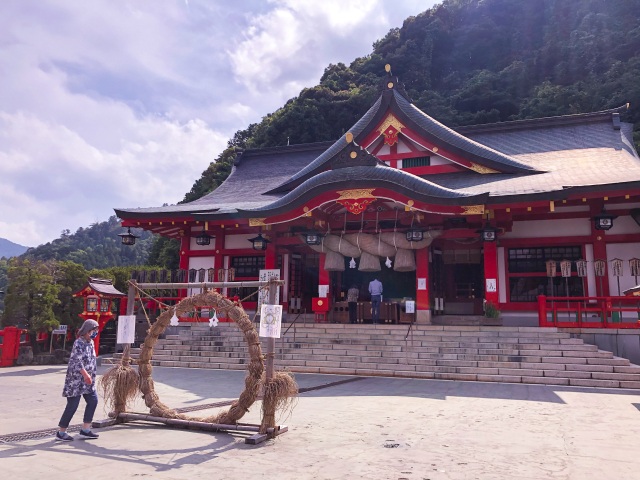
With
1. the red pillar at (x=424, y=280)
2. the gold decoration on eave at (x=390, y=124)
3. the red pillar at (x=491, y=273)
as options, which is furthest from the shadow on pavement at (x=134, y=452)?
the gold decoration on eave at (x=390, y=124)

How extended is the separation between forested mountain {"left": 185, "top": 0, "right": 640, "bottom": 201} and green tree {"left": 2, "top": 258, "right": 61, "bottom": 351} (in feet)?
85.4

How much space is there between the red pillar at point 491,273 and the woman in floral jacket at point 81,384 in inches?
462

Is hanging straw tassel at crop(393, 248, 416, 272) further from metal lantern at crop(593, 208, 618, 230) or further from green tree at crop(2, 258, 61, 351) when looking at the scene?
green tree at crop(2, 258, 61, 351)

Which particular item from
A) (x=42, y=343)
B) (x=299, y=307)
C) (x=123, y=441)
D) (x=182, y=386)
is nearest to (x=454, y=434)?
(x=123, y=441)

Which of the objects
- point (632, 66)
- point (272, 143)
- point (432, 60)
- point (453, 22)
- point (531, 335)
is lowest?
point (531, 335)

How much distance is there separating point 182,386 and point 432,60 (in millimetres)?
56086

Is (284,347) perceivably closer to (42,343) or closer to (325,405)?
(325,405)

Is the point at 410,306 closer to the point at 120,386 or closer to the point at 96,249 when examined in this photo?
the point at 120,386

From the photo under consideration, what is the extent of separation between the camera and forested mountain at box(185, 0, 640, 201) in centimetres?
4356

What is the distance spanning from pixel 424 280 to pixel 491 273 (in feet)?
6.67

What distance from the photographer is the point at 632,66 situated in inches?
1635

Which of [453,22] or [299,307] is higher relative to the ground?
[453,22]

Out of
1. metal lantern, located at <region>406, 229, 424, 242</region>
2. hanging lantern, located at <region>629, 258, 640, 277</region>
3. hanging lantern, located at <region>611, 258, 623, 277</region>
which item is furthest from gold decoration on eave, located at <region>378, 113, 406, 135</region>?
hanging lantern, located at <region>629, 258, 640, 277</region>

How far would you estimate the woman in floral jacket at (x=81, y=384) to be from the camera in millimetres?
5848
